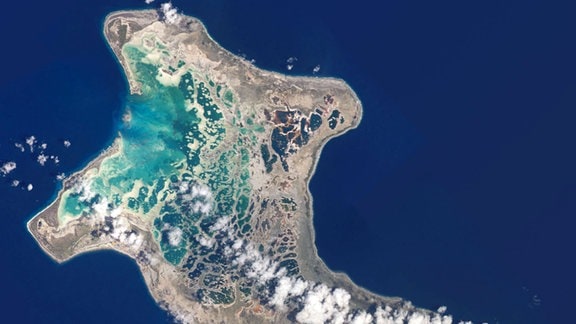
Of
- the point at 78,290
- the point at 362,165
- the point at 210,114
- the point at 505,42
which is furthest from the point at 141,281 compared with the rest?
the point at 505,42

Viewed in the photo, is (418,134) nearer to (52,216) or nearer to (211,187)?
(211,187)

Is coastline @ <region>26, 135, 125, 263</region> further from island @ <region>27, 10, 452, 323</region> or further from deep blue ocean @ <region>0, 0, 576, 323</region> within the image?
deep blue ocean @ <region>0, 0, 576, 323</region>

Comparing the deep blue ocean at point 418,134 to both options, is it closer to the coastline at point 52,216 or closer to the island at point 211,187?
the coastline at point 52,216

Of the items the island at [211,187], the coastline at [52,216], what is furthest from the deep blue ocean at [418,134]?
the island at [211,187]

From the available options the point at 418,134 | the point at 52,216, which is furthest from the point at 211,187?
the point at 418,134

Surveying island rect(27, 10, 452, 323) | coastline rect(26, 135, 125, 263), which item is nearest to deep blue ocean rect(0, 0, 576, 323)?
coastline rect(26, 135, 125, 263)
